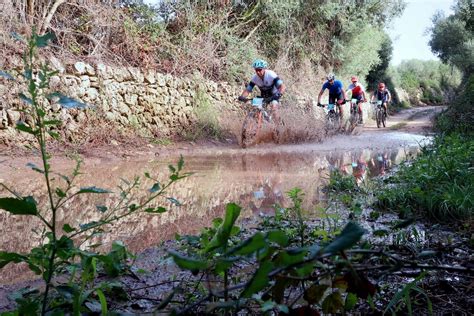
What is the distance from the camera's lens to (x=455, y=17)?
117 ft

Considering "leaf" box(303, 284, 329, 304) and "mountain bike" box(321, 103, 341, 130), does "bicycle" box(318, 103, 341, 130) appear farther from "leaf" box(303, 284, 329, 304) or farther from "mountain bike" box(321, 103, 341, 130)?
"leaf" box(303, 284, 329, 304)

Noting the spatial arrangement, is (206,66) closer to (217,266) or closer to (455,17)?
(217,266)

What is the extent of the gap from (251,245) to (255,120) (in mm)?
9595

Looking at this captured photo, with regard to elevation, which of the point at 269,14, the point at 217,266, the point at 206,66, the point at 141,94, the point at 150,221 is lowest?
the point at 150,221

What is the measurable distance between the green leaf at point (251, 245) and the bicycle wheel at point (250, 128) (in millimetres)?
9524

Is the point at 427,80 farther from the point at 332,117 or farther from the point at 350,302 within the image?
the point at 350,302

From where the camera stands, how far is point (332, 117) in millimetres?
13375

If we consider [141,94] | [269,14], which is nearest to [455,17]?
[269,14]

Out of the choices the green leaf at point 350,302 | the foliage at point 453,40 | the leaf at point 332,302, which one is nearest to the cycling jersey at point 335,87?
the green leaf at point 350,302

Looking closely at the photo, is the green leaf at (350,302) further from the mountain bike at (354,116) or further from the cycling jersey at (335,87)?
the mountain bike at (354,116)

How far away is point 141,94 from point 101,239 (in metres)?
8.20

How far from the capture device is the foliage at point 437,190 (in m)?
2.97

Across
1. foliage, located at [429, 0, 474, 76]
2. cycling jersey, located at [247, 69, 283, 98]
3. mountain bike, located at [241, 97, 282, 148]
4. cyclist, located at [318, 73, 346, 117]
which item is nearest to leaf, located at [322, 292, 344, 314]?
mountain bike, located at [241, 97, 282, 148]

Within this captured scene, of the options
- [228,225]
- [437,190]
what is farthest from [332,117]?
[228,225]
